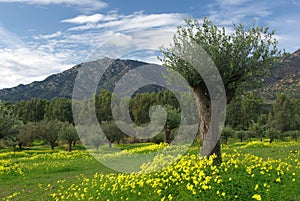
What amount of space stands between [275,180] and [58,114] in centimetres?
11389

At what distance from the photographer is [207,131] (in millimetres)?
14641

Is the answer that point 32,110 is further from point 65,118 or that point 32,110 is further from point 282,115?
point 282,115

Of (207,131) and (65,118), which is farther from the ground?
(65,118)

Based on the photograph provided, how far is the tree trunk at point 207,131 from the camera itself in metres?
14.4

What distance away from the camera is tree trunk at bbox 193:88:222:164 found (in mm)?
14445

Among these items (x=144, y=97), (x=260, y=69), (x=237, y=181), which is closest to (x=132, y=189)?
(x=237, y=181)

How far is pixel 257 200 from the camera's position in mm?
8750

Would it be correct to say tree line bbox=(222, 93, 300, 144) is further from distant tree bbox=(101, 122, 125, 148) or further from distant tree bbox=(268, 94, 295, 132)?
distant tree bbox=(101, 122, 125, 148)

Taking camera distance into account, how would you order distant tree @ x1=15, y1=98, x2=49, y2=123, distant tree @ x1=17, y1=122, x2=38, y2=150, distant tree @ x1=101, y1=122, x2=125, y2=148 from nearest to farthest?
distant tree @ x1=101, y1=122, x2=125, y2=148 → distant tree @ x1=17, y1=122, x2=38, y2=150 → distant tree @ x1=15, y1=98, x2=49, y2=123

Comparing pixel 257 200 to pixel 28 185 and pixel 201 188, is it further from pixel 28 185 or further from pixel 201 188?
pixel 28 185

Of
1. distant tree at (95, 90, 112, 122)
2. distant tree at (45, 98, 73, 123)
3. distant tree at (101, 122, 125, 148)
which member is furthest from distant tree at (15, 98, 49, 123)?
distant tree at (101, 122, 125, 148)

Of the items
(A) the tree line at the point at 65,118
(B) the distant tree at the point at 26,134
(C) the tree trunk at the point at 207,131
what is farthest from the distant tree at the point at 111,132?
(C) the tree trunk at the point at 207,131

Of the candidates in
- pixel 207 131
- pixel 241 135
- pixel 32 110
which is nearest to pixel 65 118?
pixel 32 110

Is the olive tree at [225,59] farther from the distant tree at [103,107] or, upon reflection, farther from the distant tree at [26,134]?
the distant tree at [103,107]
